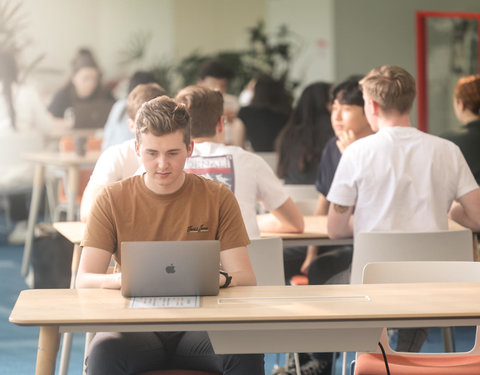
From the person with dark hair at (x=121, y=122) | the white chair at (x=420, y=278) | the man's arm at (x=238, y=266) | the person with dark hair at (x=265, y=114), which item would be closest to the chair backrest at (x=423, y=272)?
the white chair at (x=420, y=278)

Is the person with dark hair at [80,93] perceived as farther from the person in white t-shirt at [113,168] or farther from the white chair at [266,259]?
the white chair at [266,259]

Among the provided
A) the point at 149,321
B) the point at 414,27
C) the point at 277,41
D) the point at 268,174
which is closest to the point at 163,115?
the point at 149,321

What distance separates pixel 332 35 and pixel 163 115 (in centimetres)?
671

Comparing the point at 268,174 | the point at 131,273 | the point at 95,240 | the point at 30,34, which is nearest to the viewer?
the point at 131,273

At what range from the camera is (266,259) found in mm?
3006

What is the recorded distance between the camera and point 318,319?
6.77 feet

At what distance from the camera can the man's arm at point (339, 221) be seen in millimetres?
3453

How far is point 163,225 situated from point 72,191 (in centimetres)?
Answer: 358

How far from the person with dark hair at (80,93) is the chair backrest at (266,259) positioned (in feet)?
18.2

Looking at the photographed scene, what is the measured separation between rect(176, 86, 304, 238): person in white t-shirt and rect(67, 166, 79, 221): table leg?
2709mm

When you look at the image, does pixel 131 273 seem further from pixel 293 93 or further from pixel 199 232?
pixel 293 93

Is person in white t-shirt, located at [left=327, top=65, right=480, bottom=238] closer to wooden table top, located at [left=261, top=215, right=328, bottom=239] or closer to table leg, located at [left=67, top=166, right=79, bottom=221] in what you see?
wooden table top, located at [left=261, top=215, right=328, bottom=239]

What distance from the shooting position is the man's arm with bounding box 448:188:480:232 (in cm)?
340

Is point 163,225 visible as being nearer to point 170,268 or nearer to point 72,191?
point 170,268
